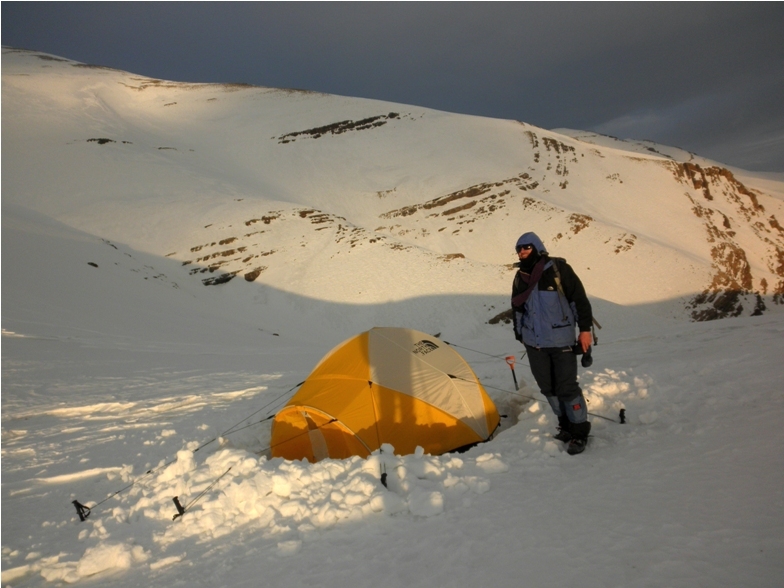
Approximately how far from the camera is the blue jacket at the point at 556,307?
4570 mm

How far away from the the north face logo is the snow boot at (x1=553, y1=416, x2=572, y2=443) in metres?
2.13

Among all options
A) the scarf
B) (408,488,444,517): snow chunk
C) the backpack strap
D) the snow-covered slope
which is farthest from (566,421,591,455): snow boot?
the snow-covered slope

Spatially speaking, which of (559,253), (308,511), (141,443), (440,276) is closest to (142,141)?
→ (440,276)

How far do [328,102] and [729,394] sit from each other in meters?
57.8

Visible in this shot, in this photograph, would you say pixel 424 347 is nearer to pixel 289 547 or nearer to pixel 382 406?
pixel 382 406

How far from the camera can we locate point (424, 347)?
6496 millimetres

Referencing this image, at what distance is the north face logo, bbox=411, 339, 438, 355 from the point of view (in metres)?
6.37

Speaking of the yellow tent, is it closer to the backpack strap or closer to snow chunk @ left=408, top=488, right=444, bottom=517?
snow chunk @ left=408, top=488, right=444, bottom=517

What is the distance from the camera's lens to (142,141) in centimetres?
4000

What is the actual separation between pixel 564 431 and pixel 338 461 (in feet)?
8.22

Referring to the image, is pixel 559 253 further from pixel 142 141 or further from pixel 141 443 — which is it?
pixel 142 141

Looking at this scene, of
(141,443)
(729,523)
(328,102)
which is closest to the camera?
(729,523)

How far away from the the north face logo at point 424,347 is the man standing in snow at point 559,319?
6.43 ft

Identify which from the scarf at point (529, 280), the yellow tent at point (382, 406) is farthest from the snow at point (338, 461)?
the scarf at point (529, 280)
